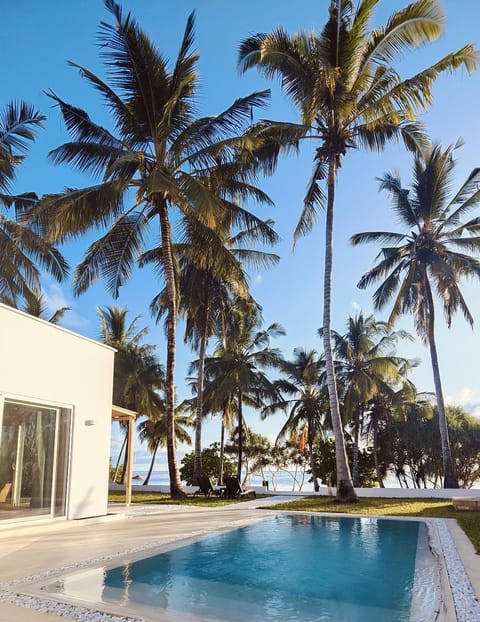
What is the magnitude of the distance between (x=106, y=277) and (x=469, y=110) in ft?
31.5

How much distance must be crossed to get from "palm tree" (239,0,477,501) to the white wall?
5.72 metres

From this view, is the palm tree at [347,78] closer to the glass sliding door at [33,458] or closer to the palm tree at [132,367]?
the glass sliding door at [33,458]

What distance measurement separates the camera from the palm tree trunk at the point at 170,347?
44.8 feet

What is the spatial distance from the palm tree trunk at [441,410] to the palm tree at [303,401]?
22.3 ft

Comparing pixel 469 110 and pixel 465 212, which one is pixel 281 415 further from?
pixel 469 110

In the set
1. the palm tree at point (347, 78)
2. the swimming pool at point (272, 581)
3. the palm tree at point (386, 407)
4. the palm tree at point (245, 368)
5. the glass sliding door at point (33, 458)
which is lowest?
the swimming pool at point (272, 581)

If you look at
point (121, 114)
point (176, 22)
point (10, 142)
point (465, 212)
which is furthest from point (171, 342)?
point (465, 212)

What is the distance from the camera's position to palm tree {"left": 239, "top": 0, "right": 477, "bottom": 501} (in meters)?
12.2

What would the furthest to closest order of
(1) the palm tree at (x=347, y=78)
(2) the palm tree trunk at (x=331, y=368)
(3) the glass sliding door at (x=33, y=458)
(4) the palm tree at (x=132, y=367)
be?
1. (4) the palm tree at (x=132, y=367)
2. (2) the palm tree trunk at (x=331, y=368)
3. (1) the palm tree at (x=347, y=78)
4. (3) the glass sliding door at (x=33, y=458)

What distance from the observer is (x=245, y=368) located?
22.0 meters

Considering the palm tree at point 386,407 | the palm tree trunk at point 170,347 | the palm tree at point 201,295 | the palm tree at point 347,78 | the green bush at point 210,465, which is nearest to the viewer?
the palm tree at point 347,78

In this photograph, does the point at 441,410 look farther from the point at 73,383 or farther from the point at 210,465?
the point at 210,465

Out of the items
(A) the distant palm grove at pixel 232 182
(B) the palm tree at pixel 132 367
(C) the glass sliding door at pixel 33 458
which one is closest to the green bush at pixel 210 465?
(B) the palm tree at pixel 132 367

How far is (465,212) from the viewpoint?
17672 millimetres
